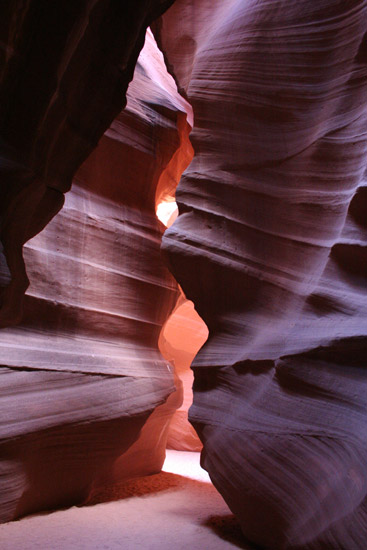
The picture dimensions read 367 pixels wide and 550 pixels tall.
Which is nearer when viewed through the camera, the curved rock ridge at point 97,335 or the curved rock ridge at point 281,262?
the curved rock ridge at point 281,262

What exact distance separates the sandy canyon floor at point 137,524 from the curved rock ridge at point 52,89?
7.11ft

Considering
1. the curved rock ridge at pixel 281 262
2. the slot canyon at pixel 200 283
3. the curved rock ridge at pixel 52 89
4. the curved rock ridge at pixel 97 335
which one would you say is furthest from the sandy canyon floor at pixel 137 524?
the curved rock ridge at pixel 52 89

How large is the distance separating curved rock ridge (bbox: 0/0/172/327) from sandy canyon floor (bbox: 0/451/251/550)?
85.4 inches

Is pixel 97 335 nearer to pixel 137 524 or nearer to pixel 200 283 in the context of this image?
pixel 200 283

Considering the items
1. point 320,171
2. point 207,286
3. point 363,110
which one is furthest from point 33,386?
point 363,110

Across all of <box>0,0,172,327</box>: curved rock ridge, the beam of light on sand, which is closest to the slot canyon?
<box>0,0,172,327</box>: curved rock ridge

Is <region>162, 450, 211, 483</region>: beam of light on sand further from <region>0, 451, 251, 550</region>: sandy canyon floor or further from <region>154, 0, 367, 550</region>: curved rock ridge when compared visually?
<region>154, 0, 367, 550</region>: curved rock ridge

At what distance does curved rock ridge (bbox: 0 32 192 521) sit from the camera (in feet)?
14.0

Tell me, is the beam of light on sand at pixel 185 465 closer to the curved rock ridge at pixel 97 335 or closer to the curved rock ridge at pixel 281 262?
the curved rock ridge at pixel 97 335

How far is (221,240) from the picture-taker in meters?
4.56

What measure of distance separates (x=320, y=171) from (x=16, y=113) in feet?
9.64

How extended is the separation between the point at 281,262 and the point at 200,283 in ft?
2.58

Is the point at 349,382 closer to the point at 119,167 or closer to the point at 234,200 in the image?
the point at 234,200

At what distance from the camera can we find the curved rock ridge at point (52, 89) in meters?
1.92
